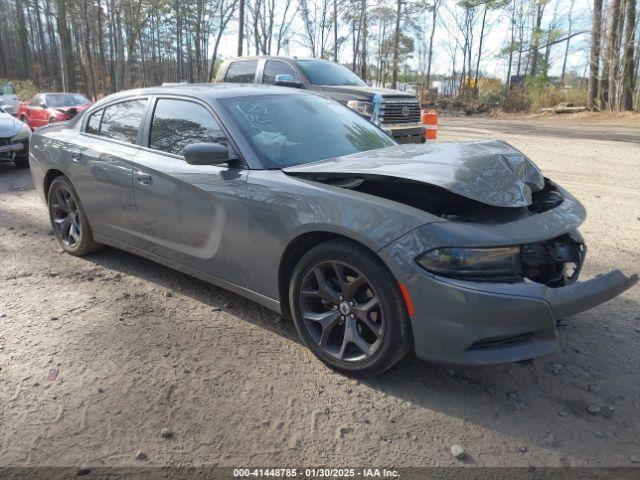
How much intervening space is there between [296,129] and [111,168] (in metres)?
1.60

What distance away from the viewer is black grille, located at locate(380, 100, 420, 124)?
9.90 metres

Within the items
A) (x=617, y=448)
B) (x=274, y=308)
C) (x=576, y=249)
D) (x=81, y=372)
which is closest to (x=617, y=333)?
(x=576, y=249)

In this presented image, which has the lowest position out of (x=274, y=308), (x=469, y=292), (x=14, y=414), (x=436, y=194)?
(x=14, y=414)

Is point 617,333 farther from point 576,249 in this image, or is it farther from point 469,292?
point 469,292

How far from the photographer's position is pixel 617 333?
11.1 ft

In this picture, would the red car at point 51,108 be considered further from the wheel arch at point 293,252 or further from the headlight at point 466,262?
the headlight at point 466,262

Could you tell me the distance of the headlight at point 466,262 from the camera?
8.18 feet

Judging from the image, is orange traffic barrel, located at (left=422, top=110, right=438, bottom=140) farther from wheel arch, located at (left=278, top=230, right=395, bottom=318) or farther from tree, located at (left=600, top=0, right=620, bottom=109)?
tree, located at (left=600, top=0, right=620, bottom=109)

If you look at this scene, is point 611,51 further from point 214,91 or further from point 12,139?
point 214,91

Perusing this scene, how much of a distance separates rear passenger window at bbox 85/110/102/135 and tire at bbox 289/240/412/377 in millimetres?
2686

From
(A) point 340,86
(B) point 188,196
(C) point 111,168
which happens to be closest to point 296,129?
(B) point 188,196

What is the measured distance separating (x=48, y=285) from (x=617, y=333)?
14.0ft

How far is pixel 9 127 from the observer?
9.49m

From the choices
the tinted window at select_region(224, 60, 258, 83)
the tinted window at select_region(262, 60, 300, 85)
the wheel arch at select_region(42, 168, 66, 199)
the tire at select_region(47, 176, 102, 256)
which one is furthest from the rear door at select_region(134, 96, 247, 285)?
the tinted window at select_region(224, 60, 258, 83)
